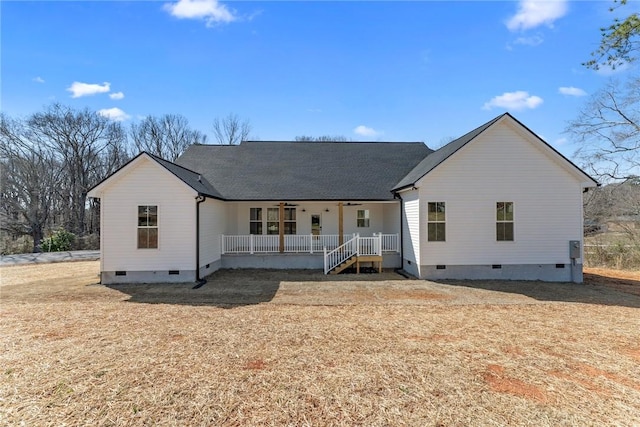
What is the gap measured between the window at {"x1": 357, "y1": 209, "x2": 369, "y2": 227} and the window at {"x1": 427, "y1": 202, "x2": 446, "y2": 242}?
4515 millimetres

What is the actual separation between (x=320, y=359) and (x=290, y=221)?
1158 cm

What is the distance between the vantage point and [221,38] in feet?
42.9

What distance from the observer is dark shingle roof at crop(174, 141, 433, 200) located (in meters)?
15.3

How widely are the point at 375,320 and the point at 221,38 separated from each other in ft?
40.0

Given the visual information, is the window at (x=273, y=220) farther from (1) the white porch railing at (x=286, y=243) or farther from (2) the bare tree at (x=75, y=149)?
(2) the bare tree at (x=75, y=149)

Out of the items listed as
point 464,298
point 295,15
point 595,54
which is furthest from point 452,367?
point 295,15

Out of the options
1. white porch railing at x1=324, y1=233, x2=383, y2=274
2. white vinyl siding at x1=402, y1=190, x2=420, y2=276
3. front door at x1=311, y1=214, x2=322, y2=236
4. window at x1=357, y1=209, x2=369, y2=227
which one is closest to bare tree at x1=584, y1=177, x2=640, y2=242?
white vinyl siding at x1=402, y1=190, x2=420, y2=276

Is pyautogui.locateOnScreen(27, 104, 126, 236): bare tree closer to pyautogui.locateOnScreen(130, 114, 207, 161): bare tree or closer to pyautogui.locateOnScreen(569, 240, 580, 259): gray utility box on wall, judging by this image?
pyautogui.locateOnScreen(130, 114, 207, 161): bare tree

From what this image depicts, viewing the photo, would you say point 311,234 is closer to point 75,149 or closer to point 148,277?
point 148,277

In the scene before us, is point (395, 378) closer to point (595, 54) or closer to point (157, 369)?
point (157, 369)

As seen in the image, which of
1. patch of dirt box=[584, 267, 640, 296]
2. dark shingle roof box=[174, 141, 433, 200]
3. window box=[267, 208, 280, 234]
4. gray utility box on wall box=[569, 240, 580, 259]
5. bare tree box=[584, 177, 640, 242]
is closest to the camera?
patch of dirt box=[584, 267, 640, 296]

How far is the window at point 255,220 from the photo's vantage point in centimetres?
1622

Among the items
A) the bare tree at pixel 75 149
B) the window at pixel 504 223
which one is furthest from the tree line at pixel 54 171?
the window at pixel 504 223

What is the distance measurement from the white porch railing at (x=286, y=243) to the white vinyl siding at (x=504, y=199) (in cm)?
286
